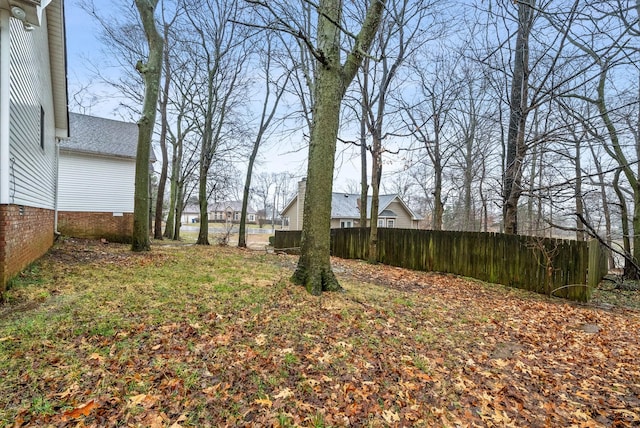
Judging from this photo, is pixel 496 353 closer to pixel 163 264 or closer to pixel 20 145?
pixel 163 264

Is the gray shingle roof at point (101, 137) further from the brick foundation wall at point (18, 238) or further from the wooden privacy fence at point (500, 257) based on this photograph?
the wooden privacy fence at point (500, 257)

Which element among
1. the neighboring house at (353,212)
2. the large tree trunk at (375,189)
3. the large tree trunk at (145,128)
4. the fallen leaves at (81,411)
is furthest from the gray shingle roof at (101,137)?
the neighboring house at (353,212)

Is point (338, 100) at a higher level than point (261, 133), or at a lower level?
lower

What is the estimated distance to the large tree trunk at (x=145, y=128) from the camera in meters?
8.77

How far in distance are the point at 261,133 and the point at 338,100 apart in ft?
41.0

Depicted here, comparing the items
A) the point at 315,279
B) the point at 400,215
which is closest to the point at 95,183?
the point at 315,279

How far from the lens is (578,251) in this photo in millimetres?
7496

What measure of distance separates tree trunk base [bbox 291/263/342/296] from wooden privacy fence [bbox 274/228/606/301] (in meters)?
1.45

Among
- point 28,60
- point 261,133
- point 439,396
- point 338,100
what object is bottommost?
point 439,396

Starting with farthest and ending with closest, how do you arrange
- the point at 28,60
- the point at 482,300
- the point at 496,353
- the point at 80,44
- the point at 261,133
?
the point at 261,133 < the point at 80,44 < the point at 482,300 < the point at 28,60 < the point at 496,353

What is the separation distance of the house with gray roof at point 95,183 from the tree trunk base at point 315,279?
1130 cm

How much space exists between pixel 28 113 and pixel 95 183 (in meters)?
8.05

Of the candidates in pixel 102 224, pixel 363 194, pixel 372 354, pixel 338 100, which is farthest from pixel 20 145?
pixel 363 194

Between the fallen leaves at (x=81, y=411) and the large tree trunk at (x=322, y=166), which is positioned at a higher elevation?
the large tree trunk at (x=322, y=166)
